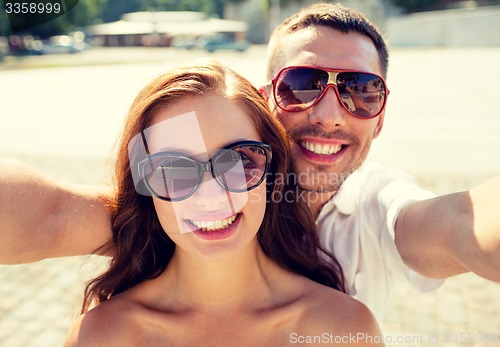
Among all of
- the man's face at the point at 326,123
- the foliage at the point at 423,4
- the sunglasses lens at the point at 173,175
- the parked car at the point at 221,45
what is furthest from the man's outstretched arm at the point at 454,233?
the foliage at the point at 423,4

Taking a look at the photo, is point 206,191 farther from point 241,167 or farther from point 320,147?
point 320,147

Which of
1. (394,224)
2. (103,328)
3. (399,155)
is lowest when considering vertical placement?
(399,155)

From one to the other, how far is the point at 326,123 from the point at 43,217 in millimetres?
1188

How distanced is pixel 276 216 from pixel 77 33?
2542 inches

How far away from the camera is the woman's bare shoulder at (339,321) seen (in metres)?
1.56

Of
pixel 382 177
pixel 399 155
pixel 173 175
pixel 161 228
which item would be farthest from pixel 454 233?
pixel 399 155

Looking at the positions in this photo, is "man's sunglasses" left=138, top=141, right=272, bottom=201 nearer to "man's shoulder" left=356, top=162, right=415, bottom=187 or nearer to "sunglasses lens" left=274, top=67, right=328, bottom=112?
"sunglasses lens" left=274, top=67, right=328, bottom=112

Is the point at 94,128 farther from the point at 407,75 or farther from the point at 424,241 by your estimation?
the point at 407,75

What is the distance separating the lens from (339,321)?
62.6 inches

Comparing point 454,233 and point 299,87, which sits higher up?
point 299,87

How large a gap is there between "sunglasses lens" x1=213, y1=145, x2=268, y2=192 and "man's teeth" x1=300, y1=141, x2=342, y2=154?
0.53 metres

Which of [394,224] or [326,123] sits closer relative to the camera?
[394,224]

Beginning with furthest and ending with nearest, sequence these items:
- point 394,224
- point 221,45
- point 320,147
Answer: point 221,45 < point 320,147 < point 394,224

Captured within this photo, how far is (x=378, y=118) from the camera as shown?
2211 mm
